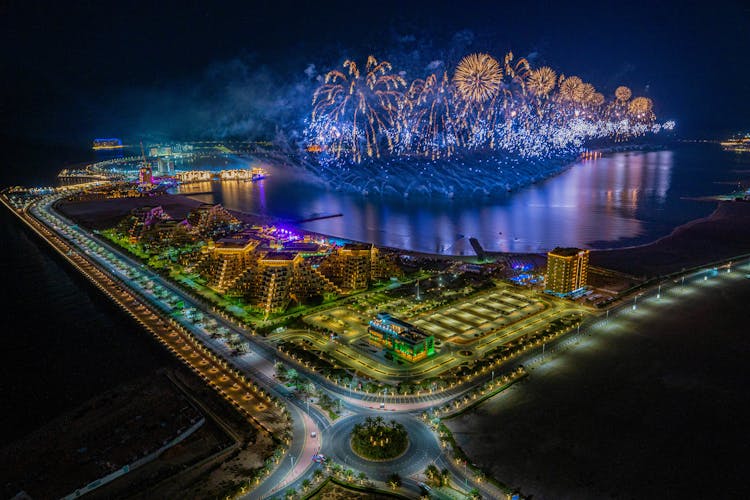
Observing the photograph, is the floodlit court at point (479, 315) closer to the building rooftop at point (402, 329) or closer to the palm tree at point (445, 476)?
the building rooftop at point (402, 329)

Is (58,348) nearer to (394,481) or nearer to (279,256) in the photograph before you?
(279,256)

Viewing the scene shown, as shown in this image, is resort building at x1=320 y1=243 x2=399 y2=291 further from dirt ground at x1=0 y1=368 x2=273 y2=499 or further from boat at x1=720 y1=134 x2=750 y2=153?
boat at x1=720 y1=134 x2=750 y2=153

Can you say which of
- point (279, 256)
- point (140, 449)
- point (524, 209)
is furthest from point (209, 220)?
point (524, 209)

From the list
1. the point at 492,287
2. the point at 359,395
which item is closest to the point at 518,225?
the point at 492,287

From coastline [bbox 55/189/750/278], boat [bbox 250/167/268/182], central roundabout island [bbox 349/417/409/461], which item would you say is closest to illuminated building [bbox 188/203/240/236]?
coastline [bbox 55/189/750/278]

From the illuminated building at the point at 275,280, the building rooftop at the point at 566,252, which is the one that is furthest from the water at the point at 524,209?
the illuminated building at the point at 275,280

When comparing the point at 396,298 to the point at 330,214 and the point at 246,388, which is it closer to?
the point at 246,388
